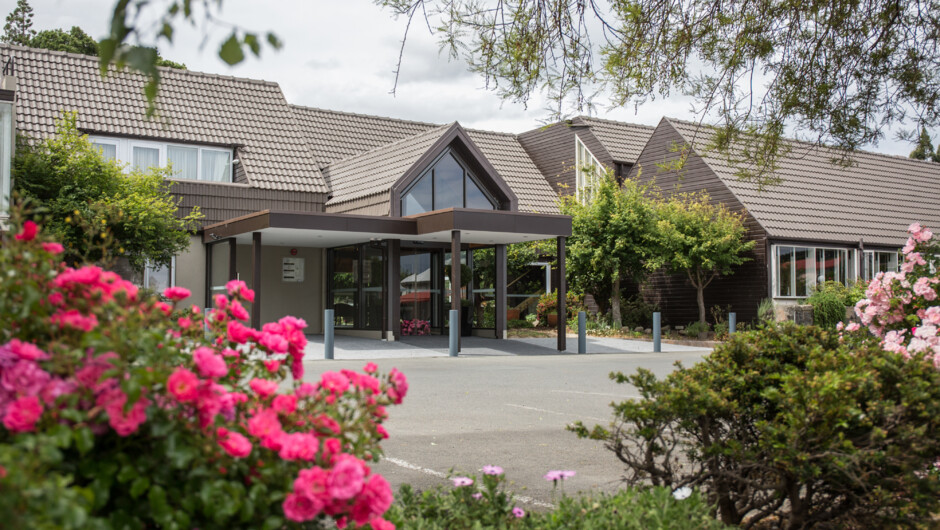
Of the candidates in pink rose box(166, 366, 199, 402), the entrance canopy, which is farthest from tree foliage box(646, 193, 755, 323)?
pink rose box(166, 366, 199, 402)

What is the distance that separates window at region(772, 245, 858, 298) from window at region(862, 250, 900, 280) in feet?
2.15

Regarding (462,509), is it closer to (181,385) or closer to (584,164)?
(181,385)

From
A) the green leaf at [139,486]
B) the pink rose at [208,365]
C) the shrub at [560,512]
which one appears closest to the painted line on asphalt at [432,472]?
the shrub at [560,512]

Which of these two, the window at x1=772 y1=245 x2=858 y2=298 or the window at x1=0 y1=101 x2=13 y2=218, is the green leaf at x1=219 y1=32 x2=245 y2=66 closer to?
the window at x1=0 y1=101 x2=13 y2=218

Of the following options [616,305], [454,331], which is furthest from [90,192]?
[616,305]

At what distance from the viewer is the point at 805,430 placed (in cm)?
422

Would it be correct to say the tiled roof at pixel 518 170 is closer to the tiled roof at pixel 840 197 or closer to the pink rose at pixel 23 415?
the tiled roof at pixel 840 197

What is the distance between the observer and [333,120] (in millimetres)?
30500

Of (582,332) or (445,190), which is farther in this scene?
(445,190)

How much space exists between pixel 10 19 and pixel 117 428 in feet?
169

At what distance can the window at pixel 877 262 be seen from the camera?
98.8 feet

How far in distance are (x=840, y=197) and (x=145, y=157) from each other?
2472cm

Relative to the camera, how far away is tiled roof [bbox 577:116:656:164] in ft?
108

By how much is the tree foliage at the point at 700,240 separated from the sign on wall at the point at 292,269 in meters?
10.9
